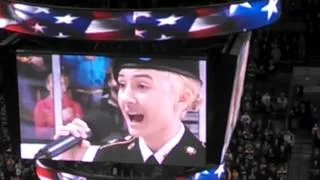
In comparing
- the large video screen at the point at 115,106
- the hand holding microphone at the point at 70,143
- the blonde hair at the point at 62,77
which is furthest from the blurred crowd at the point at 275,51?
the blonde hair at the point at 62,77

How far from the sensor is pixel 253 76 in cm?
3928

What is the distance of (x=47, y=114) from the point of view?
29.6m

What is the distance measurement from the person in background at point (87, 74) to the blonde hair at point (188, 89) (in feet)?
6.11

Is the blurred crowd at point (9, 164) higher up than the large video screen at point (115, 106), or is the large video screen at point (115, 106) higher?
the large video screen at point (115, 106)

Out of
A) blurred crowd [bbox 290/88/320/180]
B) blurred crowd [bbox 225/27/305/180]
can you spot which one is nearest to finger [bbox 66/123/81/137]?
blurred crowd [bbox 225/27/305/180]

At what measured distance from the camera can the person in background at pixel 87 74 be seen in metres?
28.8

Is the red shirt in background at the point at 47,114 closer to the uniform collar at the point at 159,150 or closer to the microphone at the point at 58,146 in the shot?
the microphone at the point at 58,146

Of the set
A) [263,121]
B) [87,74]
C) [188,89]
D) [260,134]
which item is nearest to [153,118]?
[188,89]

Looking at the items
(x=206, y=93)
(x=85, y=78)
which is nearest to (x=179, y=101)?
(x=206, y=93)

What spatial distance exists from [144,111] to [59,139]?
8.49 ft

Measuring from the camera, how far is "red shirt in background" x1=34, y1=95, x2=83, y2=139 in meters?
29.4

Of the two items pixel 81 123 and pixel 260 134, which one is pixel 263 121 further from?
pixel 81 123

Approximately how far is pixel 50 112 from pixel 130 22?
352 cm

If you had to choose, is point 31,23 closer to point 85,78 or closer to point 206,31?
point 85,78
